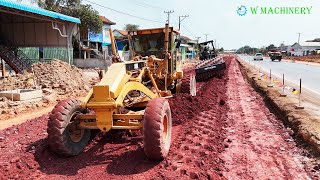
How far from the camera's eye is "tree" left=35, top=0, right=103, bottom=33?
33562mm

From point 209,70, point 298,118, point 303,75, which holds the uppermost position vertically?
point 209,70

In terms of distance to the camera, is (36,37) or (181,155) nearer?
(181,155)

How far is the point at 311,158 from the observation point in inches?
218

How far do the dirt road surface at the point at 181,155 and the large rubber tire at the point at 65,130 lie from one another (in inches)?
8.1

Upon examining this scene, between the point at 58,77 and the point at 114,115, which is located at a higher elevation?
the point at 58,77

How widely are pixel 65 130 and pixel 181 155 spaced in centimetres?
220

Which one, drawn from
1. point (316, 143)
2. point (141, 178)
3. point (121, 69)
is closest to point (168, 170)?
point (141, 178)

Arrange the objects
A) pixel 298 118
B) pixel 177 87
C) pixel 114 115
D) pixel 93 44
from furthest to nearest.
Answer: pixel 93 44 → pixel 177 87 → pixel 298 118 → pixel 114 115

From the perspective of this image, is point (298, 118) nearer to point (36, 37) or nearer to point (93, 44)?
point (36, 37)

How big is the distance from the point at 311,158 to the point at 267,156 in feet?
2.71

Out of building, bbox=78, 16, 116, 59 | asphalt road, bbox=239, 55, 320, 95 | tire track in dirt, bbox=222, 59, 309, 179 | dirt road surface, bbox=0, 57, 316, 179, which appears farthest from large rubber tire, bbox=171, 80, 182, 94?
building, bbox=78, 16, 116, 59

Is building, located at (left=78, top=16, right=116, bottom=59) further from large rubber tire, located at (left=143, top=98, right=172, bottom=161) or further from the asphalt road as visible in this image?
large rubber tire, located at (left=143, top=98, right=172, bottom=161)

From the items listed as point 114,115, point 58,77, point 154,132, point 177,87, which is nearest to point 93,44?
point 58,77

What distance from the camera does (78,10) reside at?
33812 millimetres
